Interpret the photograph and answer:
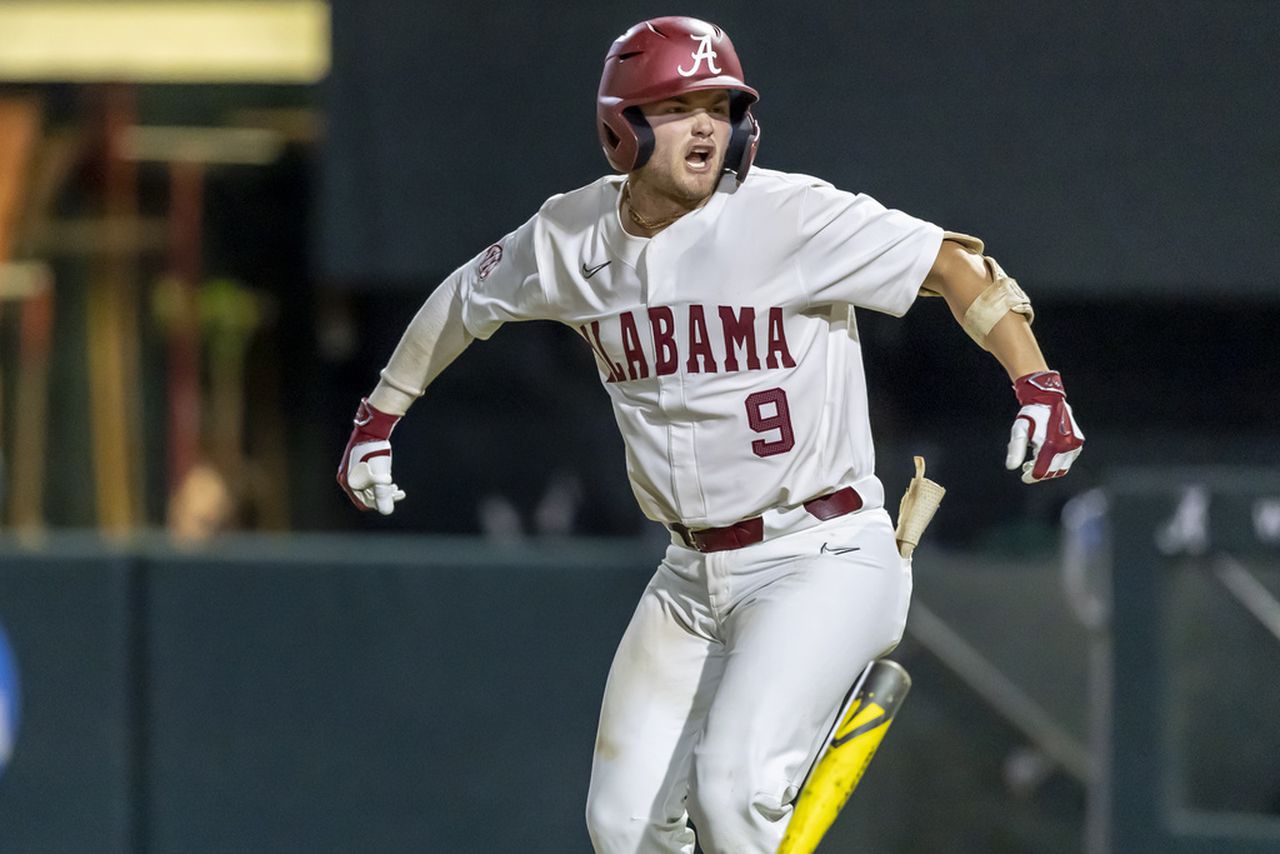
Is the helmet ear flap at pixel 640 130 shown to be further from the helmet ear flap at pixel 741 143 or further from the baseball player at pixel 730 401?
the helmet ear flap at pixel 741 143

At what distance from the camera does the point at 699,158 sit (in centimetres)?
286

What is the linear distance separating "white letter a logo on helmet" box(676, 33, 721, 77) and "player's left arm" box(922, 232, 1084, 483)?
1.50 ft

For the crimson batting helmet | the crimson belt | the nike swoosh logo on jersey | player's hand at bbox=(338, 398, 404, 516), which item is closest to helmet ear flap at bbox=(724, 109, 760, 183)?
the crimson batting helmet

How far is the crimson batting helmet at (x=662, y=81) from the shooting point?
9.12 feet

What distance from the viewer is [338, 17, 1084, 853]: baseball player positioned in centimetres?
280

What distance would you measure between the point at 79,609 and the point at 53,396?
1.92 meters

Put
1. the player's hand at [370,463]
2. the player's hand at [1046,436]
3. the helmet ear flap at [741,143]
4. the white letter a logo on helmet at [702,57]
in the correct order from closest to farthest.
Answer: the player's hand at [1046,436], the white letter a logo on helmet at [702,57], the helmet ear flap at [741,143], the player's hand at [370,463]

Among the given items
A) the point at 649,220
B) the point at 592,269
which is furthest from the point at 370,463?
the point at 649,220

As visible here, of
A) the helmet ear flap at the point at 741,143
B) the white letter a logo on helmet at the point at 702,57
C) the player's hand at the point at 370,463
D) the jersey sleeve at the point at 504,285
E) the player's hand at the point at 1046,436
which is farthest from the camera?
the player's hand at the point at 370,463

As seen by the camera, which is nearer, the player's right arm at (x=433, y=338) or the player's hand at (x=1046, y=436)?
the player's hand at (x=1046, y=436)

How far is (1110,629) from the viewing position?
4.92m

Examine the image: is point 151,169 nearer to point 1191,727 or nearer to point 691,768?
point 1191,727

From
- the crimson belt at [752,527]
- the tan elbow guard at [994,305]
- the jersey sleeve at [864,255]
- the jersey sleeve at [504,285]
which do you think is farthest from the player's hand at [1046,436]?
the jersey sleeve at [504,285]

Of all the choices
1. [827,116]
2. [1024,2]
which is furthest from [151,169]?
[1024,2]
